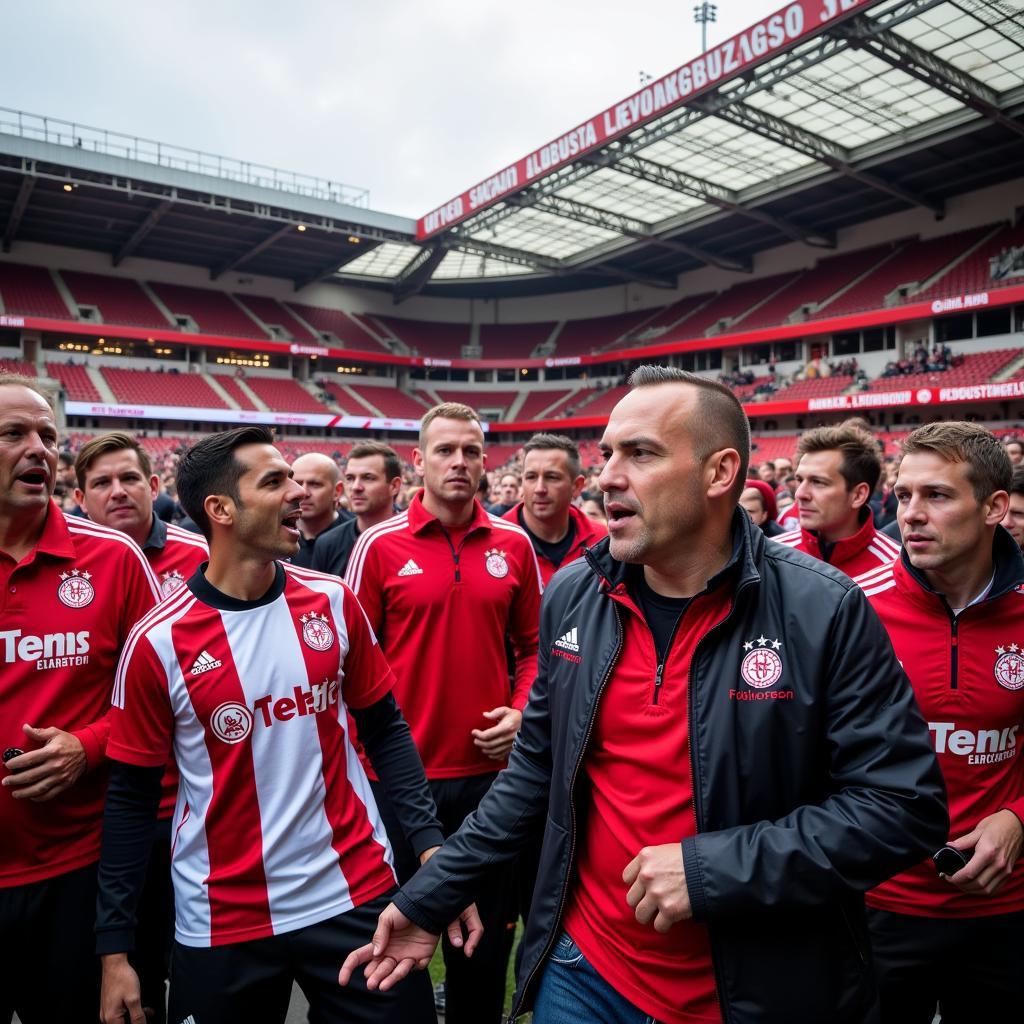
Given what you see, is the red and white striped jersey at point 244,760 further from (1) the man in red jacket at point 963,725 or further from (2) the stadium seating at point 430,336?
Answer: (2) the stadium seating at point 430,336

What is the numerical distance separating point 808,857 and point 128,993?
1.88 meters

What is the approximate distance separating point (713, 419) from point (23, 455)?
7.43 feet

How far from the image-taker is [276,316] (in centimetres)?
3875

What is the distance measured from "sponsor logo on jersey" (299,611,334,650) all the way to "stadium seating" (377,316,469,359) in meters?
40.7

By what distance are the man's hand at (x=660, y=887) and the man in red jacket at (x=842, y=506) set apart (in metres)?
2.47

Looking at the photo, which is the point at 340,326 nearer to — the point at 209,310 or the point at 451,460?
the point at 209,310

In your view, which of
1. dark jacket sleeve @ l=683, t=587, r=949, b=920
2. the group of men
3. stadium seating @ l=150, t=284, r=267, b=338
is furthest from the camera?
stadium seating @ l=150, t=284, r=267, b=338

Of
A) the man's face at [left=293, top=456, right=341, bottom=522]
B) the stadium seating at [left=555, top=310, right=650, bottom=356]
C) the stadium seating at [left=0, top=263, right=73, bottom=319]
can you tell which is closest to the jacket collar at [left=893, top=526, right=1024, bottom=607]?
the man's face at [left=293, top=456, right=341, bottom=522]

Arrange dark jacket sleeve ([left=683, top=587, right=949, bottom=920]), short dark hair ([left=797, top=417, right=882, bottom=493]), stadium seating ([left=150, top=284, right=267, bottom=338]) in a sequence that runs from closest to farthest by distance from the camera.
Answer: dark jacket sleeve ([left=683, top=587, right=949, bottom=920]), short dark hair ([left=797, top=417, right=882, bottom=493]), stadium seating ([left=150, top=284, right=267, bottom=338])

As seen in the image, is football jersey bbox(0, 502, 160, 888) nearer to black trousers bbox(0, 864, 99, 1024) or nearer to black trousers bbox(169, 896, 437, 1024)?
black trousers bbox(0, 864, 99, 1024)

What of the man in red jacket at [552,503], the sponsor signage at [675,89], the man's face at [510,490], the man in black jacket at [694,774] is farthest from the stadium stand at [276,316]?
the man in black jacket at [694,774]

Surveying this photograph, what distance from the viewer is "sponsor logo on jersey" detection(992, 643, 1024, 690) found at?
2.29m

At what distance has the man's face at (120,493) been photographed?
3.50 metres

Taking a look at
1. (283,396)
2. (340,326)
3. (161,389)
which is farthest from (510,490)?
(340,326)
